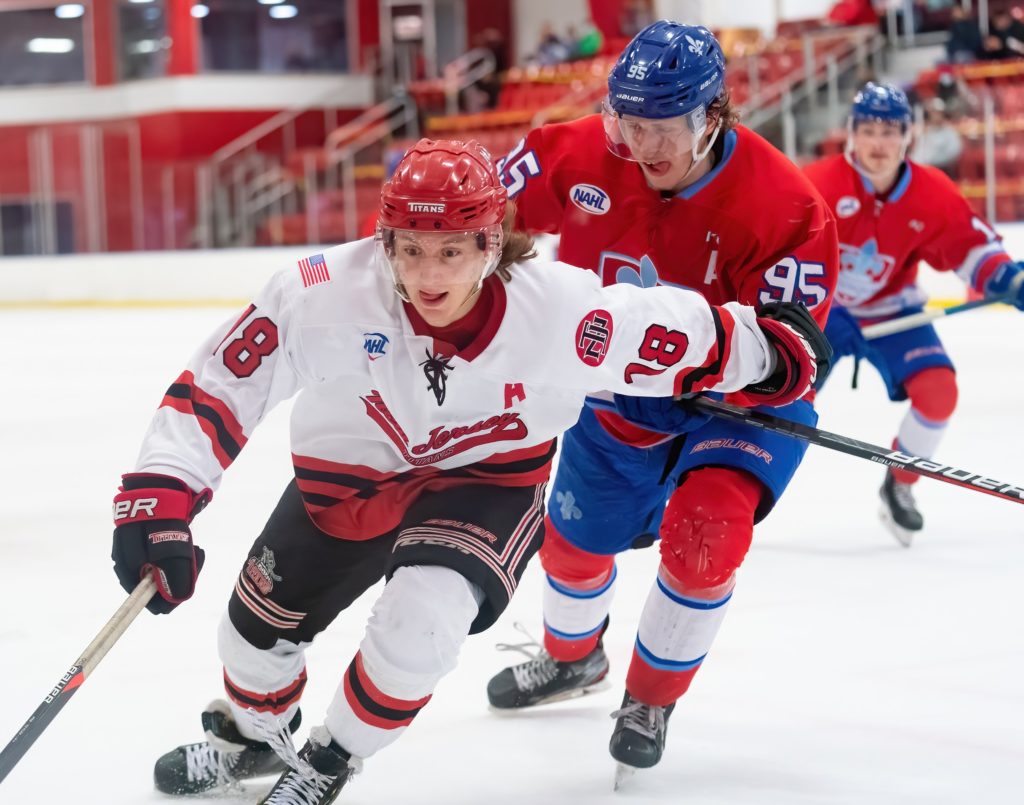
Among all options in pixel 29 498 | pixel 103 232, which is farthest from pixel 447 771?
pixel 103 232

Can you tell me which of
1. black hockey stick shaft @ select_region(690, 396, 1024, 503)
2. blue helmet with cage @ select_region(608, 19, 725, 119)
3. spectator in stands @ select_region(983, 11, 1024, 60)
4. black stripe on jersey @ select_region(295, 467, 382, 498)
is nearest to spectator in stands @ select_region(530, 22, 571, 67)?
spectator in stands @ select_region(983, 11, 1024, 60)

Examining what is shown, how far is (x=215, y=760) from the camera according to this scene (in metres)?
2.18

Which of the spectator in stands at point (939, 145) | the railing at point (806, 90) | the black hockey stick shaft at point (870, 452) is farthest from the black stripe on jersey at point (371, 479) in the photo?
the railing at point (806, 90)

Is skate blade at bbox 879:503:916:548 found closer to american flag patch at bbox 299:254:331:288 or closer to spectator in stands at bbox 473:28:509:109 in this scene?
american flag patch at bbox 299:254:331:288

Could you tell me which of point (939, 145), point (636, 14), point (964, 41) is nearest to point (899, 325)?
point (939, 145)

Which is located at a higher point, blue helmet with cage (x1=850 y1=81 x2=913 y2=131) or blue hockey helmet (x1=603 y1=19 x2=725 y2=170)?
blue hockey helmet (x1=603 y1=19 x2=725 y2=170)

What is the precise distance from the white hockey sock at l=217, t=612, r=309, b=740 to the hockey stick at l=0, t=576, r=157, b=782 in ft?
0.65

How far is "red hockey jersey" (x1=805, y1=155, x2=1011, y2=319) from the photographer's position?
3805 mm

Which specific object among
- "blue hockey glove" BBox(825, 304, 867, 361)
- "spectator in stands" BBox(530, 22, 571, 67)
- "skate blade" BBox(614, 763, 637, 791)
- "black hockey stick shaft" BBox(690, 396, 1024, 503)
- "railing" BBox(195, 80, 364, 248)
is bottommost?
"railing" BBox(195, 80, 364, 248)

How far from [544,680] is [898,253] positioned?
1.89m

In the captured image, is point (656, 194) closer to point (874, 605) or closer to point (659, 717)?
point (659, 717)

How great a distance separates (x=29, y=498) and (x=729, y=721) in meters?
2.76

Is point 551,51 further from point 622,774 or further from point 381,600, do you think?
point 381,600

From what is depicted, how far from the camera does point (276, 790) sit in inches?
76.9
